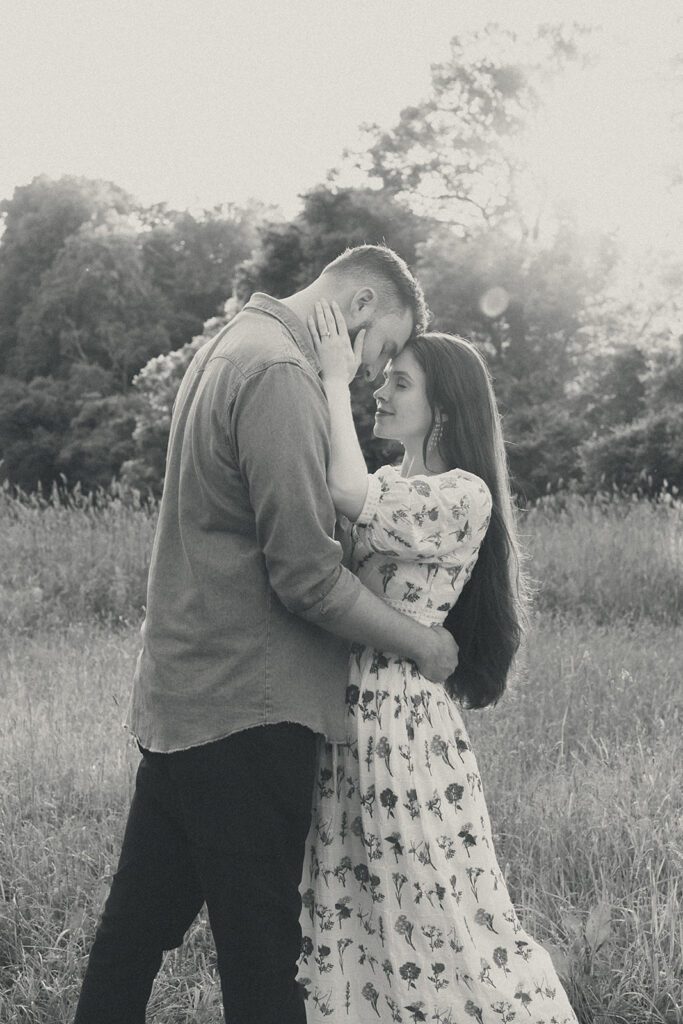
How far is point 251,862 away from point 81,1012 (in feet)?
2.01

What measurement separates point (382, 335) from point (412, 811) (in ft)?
3.76

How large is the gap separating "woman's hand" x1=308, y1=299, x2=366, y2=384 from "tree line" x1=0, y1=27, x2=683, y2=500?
10.4m

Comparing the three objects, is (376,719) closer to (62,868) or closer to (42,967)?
(42,967)

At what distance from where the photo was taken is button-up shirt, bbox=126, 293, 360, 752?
7.22ft

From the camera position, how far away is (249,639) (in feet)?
7.54

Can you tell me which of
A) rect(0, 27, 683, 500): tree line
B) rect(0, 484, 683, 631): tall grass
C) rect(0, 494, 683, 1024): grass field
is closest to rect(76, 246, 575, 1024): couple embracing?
rect(0, 494, 683, 1024): grass field

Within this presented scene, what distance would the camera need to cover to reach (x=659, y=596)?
327 inches

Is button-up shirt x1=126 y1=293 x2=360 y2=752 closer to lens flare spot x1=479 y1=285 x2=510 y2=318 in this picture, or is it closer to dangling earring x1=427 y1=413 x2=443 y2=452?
dangling earring x1=427 y1=413 x2=443 y2=452

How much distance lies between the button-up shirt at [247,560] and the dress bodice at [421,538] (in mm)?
294

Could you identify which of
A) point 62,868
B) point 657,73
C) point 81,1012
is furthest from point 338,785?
point 657,73

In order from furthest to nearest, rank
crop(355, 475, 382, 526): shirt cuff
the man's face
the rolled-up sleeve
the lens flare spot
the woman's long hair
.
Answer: the lens flare spot → the woman's long hair → the man's face → crop(355, 475, 382, 526): shirt cuff → the rolled-up sleeve

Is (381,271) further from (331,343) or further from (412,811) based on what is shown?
(412,811)

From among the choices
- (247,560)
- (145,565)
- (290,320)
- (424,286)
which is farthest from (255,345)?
(424,286)

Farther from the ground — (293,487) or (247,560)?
(293,487)
